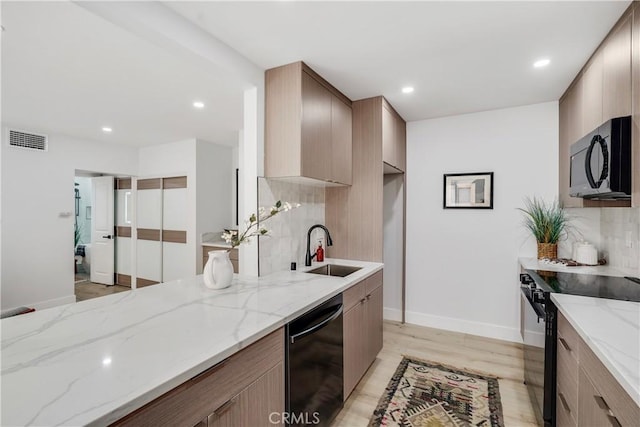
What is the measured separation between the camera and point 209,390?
1016 mm

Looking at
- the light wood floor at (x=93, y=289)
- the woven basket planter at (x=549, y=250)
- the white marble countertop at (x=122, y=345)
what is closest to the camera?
the white marble countertop at (x=122, y=345)

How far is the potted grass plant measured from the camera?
109 inches

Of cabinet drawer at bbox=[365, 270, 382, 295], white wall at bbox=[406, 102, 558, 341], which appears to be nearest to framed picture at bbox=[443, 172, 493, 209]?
white wall at bbox=[406, 102, 558, 341]

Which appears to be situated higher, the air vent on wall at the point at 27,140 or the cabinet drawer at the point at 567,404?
the air vent on wall at the point at 27,140

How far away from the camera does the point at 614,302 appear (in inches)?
59.7

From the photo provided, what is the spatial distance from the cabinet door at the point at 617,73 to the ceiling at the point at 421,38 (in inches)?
3.6

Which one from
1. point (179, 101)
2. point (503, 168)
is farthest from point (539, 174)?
point (179, 101)

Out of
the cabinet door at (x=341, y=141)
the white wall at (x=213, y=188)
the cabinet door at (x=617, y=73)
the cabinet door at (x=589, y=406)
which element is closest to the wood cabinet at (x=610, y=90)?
the cabinet door at (x=617, y=73)

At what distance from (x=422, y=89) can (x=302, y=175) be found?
1.43 m

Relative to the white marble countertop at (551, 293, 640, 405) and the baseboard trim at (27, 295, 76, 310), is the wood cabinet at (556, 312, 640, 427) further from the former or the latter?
the baseboard trim at (27, 295, 76, 310)

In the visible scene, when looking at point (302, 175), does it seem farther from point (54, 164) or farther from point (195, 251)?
point (54, 164)

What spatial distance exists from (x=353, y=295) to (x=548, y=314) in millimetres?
1166

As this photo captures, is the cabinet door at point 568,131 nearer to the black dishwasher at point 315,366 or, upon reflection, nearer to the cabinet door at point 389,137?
the cabinet door at point 389,137

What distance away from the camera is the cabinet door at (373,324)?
245 cm
